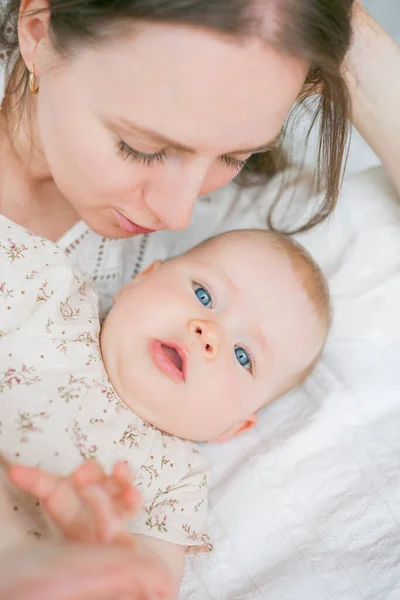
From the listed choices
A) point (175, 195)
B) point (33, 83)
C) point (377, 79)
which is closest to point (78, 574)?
point (175, 195)

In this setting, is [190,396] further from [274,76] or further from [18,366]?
[274,76]

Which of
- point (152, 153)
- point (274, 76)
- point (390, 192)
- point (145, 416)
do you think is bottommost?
point (145, 416)

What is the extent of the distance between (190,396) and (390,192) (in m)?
0.74

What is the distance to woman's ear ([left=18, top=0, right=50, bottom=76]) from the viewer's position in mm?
983

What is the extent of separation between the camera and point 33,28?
1.02 m

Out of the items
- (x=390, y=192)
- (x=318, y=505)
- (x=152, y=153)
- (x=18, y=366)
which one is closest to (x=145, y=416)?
(x=18, y=366)

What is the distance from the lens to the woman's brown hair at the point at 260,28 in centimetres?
85

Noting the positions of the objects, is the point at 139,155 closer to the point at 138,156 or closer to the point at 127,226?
the point at 138,156

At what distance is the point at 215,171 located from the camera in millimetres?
1059

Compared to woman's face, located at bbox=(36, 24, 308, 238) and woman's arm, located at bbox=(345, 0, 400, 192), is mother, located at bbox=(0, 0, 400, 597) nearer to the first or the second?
woman's face, located at bbox=(36, 24, 308, 238)

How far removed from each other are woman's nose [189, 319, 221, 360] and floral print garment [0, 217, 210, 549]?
0.59ft

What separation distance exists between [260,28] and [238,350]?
561 mm

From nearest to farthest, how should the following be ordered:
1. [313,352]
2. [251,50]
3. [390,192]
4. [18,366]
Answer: [251,50], [18,366], [313,352], [390,192]

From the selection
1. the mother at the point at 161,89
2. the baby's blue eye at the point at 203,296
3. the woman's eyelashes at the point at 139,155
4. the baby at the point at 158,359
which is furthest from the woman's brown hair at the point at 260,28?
the baby's blue eye at the point at 203,296
